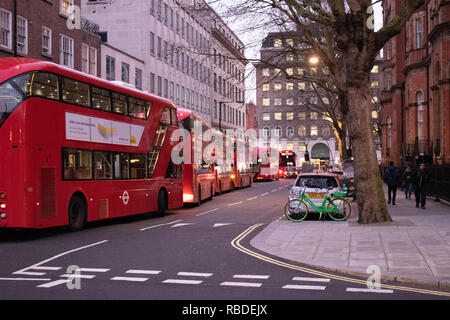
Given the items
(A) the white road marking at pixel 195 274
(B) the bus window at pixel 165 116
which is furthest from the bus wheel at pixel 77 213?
(A) the white road marking at pixel 195 274

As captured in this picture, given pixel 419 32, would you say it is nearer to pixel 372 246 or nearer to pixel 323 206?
pixel 323 206

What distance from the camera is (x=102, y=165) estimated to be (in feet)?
60.1

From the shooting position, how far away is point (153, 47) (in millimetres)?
55562

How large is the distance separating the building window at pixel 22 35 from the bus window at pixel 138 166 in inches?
521

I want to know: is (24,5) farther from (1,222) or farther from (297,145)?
(297,145)

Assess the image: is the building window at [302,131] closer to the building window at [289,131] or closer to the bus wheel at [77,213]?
the building window at [289,131]

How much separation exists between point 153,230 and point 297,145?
109835mm

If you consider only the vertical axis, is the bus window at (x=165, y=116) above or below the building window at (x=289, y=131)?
below

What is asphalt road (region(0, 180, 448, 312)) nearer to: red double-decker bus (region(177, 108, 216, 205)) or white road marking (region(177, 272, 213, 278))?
white road marking (region(177, 272, 213, 278))

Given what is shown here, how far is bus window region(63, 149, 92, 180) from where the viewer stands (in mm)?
16422

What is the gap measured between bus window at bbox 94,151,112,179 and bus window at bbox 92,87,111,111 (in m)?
1.34

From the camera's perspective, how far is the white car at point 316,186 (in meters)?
19.6

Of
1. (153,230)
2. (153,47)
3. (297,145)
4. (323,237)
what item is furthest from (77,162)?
(297,145)
